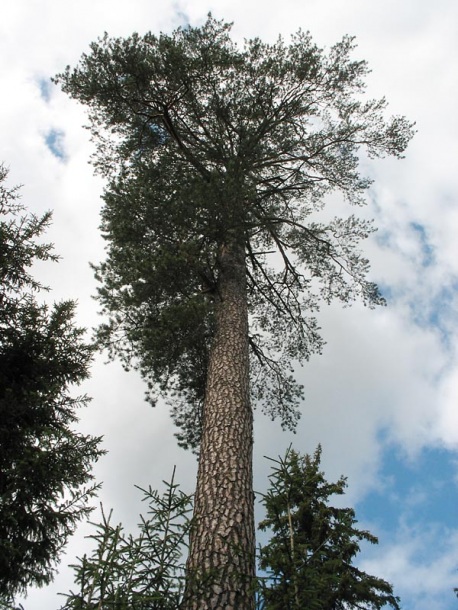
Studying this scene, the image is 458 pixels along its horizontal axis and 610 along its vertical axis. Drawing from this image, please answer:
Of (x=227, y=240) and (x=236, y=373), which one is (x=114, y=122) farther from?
(x=236, y=373)

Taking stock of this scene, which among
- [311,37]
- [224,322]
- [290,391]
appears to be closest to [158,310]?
[224,322]

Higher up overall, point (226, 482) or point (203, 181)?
point (203, 181)

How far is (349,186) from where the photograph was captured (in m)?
11.0

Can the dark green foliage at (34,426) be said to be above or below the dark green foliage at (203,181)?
below

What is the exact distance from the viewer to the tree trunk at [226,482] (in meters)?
3.35

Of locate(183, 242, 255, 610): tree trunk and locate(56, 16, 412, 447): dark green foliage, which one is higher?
locate(56, 16, 412, 447): dark green foliage

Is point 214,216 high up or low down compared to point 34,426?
up

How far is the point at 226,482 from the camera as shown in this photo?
460 cm

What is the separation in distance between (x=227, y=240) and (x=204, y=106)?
3.62 m

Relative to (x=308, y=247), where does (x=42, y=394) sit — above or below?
below

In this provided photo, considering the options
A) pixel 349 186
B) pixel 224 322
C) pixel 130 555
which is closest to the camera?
pixel 130 555

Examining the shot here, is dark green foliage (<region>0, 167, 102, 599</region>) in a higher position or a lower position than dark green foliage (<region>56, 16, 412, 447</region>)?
lower

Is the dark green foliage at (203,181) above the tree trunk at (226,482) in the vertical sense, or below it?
above

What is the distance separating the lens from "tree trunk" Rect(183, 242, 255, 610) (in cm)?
335
